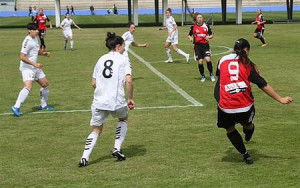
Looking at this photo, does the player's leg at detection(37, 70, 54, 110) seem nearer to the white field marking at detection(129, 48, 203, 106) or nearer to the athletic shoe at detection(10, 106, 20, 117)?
the athletic shoe at detection(10, 106, 20, 117)

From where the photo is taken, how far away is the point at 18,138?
11078mm

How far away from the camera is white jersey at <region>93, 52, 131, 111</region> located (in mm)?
8617

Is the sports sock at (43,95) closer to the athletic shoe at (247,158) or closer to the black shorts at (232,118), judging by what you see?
the black shorts at (232,118)

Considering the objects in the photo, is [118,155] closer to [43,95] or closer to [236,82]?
[236,82]

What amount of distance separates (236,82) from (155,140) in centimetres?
287

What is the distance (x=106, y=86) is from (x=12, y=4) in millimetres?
93284

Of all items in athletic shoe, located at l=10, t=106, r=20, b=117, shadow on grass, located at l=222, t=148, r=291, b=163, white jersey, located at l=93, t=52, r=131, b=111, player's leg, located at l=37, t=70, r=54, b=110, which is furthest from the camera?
player's leg, located at l=37, t=70, r=54, b=110

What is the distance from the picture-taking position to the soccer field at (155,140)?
8.20 metres

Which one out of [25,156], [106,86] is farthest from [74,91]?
[106,86]

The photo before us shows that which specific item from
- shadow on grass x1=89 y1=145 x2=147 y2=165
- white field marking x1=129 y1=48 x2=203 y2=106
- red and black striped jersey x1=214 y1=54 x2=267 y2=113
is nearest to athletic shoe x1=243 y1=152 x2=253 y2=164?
red and black striped jersey x1=214 y1=54 x2=267 y2=113

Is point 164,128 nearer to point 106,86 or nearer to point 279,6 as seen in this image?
point 106,86

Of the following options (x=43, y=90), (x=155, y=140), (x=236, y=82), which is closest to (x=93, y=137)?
(x=155, y=140)

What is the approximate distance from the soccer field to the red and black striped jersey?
1014 mm

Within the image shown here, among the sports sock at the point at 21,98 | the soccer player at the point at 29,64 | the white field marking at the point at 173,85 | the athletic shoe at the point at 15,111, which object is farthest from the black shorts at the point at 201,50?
the athletic shoe at the point at 15,111
